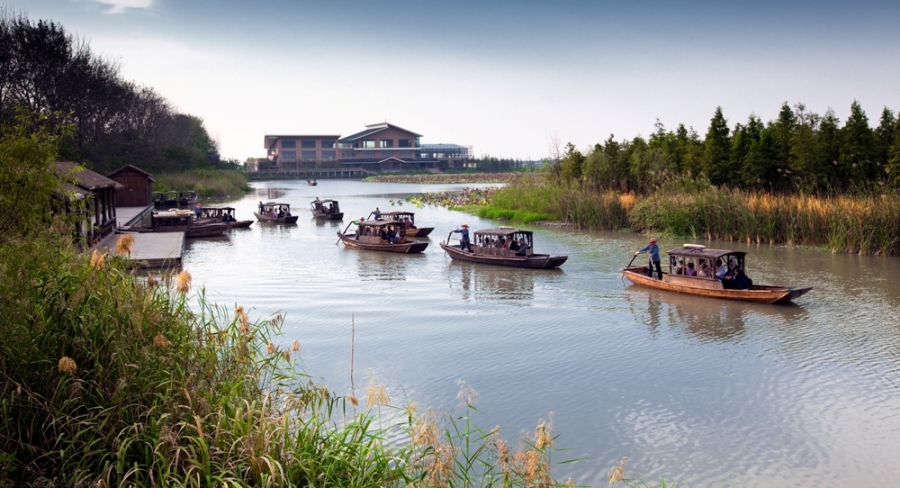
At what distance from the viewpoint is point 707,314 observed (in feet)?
58.1

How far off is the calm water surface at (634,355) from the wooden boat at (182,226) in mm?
8571

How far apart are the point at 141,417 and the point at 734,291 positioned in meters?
14.6

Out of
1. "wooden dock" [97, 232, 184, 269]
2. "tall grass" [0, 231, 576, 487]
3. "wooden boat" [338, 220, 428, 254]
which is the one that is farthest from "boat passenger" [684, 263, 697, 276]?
"wooden dock" [97, 232, 184, 269]

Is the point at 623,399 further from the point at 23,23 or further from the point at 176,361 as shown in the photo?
the point at 23,23

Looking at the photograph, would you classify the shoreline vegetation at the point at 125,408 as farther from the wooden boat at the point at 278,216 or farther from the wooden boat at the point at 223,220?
the wooden boat at the point at 278,216

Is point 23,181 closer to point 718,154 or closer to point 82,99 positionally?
point 718,154

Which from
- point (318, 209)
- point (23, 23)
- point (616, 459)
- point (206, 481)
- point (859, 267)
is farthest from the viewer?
point (23, 23)

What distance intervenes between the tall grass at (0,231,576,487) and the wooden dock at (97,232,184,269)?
11175mm

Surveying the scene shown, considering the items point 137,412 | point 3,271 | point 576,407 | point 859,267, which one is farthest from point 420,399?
point 859,267

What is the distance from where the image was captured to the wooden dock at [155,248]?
70.8 ft

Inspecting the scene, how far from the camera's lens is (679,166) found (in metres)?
38.9

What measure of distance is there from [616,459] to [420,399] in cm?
308

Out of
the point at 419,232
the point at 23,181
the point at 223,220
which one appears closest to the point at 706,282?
the point at 23,181

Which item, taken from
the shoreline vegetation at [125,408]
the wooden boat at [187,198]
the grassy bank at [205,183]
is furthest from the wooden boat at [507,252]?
the grassy bank at [205,183]
